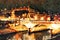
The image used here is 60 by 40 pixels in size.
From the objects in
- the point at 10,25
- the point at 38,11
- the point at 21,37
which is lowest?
the point at 21,37

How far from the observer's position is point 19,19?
1707 mm

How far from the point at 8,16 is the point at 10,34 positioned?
163mm

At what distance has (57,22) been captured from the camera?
1.70 m

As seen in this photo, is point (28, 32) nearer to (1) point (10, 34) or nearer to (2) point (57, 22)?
(1) point (10, 34)

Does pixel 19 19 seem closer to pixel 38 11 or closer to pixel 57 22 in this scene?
pixel 38 11

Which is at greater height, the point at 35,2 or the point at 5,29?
the point at 35,2

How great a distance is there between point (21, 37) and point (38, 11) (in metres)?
0.28

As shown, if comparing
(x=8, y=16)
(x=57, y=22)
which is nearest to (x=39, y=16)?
(x=57, y=22)

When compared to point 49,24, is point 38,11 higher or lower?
higher

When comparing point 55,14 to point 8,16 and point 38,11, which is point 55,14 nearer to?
point 38,11

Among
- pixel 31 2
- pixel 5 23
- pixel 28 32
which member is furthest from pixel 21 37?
pixel 31 2

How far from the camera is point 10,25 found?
66.5 inches

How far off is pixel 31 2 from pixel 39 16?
147 millimetres

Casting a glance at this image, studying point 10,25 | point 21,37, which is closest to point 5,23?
point 10,25
